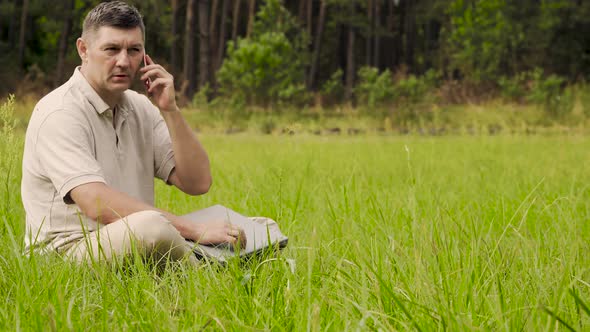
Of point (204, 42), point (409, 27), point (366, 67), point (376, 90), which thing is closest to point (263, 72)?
point (376, 90)

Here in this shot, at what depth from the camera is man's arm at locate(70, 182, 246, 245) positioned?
9.92 feet

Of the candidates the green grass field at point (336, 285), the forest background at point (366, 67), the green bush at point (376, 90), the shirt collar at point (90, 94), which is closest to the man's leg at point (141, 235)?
the green grass field at point (336, 285)

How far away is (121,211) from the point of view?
311 cm

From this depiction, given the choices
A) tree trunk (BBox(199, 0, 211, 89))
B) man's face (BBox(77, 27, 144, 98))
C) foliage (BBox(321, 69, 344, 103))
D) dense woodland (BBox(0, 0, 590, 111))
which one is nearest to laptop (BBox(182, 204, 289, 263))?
man's face (BBox(77, 27, 144, 98))

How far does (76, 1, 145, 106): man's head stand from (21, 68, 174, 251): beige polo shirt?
89 mm

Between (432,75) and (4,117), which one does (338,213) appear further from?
(432,75)

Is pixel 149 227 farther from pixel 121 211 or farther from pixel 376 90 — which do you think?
pixel 376 90

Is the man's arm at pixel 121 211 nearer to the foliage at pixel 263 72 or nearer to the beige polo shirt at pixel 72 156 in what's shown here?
the beige polo shirt at pixel 72 156

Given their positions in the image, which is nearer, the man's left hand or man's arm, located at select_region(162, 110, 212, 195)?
the man's left hand

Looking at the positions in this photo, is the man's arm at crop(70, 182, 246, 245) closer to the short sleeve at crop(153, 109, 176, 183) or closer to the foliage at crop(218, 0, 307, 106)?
the short sleeve at crop(153, 109, 176, 183)

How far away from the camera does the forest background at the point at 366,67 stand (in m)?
19.8

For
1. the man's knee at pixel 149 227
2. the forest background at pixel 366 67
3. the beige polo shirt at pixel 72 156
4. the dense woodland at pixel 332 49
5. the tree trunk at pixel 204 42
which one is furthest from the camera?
the tree trunk at pixel 204 42

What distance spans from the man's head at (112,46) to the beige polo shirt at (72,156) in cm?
9

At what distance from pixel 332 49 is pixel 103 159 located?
44.2 m
